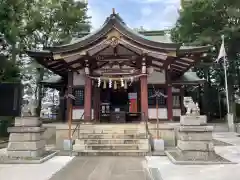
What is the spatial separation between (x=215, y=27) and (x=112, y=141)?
708 inches

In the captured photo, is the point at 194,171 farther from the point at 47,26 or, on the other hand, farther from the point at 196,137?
the point at 47,26

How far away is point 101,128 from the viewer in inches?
444

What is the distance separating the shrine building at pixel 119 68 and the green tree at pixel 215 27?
7.42 metres

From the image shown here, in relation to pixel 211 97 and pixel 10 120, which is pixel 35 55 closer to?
pixel 10 120

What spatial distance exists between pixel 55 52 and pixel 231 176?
9805 millimetres

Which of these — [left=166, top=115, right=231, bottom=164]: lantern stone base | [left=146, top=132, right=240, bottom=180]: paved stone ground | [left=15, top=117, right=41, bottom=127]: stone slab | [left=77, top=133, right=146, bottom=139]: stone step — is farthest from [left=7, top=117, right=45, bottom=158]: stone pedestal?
[left=166, top=115, right=231, bottom=164]: lantern stone base

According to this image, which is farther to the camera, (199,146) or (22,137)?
(22,137)

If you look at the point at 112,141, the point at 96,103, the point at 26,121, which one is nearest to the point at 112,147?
the point at 112,141

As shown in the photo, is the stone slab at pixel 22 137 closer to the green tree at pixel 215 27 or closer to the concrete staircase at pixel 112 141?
the concrete staircase at pixel 112 141

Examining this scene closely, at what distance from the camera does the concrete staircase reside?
9211 millimetres

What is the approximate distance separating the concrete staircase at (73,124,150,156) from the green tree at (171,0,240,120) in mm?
14361

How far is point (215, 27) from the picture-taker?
75.0 ft

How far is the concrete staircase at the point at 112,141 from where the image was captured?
363 inches

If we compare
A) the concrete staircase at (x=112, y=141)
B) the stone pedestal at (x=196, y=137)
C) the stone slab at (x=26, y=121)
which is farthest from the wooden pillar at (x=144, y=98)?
the stone slab at (x=26, y=121)
